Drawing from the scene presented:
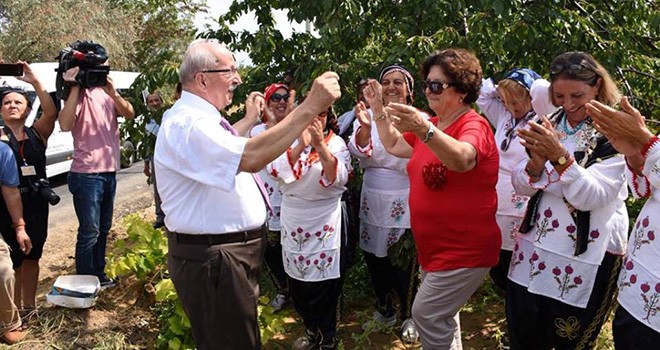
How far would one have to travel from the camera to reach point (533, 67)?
13.2ft

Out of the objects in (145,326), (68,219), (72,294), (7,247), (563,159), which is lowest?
(68,219)

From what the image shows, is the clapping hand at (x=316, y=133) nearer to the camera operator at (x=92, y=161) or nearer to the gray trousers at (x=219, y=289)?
the gray trousers at (x=219, y=289)

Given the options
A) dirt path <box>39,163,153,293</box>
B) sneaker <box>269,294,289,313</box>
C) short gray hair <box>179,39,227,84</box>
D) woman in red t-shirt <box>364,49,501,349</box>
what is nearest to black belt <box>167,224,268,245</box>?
short gray hair <box>179,39,227,84</box>

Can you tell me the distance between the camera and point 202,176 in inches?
84.4

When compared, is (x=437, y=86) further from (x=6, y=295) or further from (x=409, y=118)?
(x=6, y=295)

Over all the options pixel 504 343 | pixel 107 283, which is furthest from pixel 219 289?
pixel 107 283

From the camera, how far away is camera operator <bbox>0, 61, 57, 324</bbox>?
3.74 metres

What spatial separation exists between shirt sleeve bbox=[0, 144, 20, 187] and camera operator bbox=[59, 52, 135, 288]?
A: 60 cm

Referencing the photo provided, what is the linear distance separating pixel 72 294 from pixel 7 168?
34.4 inches

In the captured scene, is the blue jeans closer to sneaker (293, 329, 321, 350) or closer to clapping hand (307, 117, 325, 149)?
sneaker (293, 329, 321, 350)

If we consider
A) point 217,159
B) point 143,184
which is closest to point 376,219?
point 217,159

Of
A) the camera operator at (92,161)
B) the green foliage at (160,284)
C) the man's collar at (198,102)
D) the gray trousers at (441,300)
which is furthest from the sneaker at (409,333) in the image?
the camera operator at (92,161)

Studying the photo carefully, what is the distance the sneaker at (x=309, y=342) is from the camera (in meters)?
3.44

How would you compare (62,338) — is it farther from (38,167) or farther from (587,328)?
(587,328)
